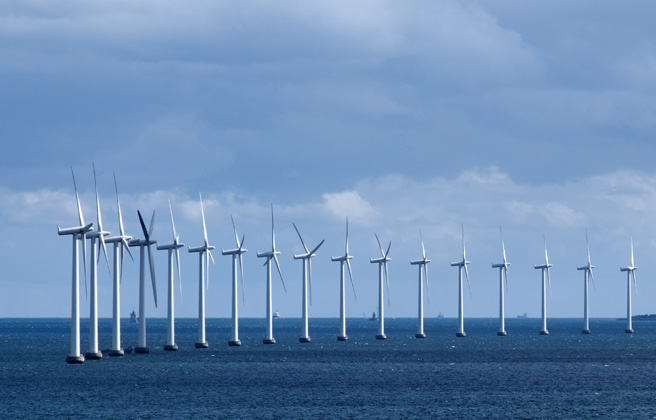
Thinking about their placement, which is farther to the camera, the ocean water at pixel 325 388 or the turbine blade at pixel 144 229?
the turbine blade at pixel 144 229

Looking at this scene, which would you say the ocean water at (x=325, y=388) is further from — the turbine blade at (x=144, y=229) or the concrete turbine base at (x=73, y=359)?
the turbine blade at (x=144, y=229)

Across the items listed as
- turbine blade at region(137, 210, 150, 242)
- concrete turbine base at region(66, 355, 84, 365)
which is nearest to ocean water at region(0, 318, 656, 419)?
concrete turbine base at region(66, 355, 84, 365)

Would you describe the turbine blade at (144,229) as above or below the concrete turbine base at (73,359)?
above

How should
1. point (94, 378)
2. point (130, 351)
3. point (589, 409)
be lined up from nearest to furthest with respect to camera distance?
1. point (589, 409)
2. point (94, 378)
3. point (130, 351)

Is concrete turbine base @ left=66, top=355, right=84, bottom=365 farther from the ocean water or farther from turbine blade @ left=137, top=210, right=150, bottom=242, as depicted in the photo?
turbine blade @ left=137, top=210, right=150, bottom=242

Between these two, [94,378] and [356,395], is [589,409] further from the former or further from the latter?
[94,378]

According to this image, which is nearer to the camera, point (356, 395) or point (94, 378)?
point (356, 395)

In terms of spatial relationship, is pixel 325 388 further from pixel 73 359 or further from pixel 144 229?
pixel 144 229

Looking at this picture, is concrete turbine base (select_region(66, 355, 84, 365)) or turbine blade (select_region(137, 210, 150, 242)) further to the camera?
turbine blade (select_region(137, 210, 150, 242))

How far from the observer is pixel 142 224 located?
555 ft

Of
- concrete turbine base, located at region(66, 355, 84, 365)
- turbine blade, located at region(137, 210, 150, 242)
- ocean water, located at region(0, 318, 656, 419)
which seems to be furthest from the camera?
turbine blade, located at region(137, 210, 150, 242)

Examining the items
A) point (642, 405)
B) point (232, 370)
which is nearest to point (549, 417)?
point (642, 405)

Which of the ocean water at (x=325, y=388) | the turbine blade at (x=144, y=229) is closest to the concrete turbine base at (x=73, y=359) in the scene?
the ocean water at (x=325, y=388)

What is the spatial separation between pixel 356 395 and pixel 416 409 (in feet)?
44.8
